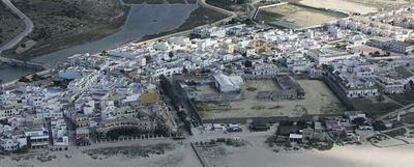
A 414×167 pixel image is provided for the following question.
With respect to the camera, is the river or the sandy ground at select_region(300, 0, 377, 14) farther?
the sandy ground at select_region(300, 0, 377, 14)

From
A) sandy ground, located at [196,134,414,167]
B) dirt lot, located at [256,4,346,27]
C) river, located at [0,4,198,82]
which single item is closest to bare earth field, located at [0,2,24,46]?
river, located at [0,4,198,82]

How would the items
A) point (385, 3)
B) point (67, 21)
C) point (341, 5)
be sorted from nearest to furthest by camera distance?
point (67, 21)
point (341, 5)
point (385, 3)

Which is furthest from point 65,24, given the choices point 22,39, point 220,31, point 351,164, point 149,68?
point 351,164

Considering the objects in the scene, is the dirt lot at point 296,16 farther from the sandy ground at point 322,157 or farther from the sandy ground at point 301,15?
the sandy ground at point 322,157

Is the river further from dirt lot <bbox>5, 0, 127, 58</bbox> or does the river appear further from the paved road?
the paved road

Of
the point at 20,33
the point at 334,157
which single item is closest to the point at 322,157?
the point at 334,157

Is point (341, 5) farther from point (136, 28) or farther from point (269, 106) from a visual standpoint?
point (269, 106)
